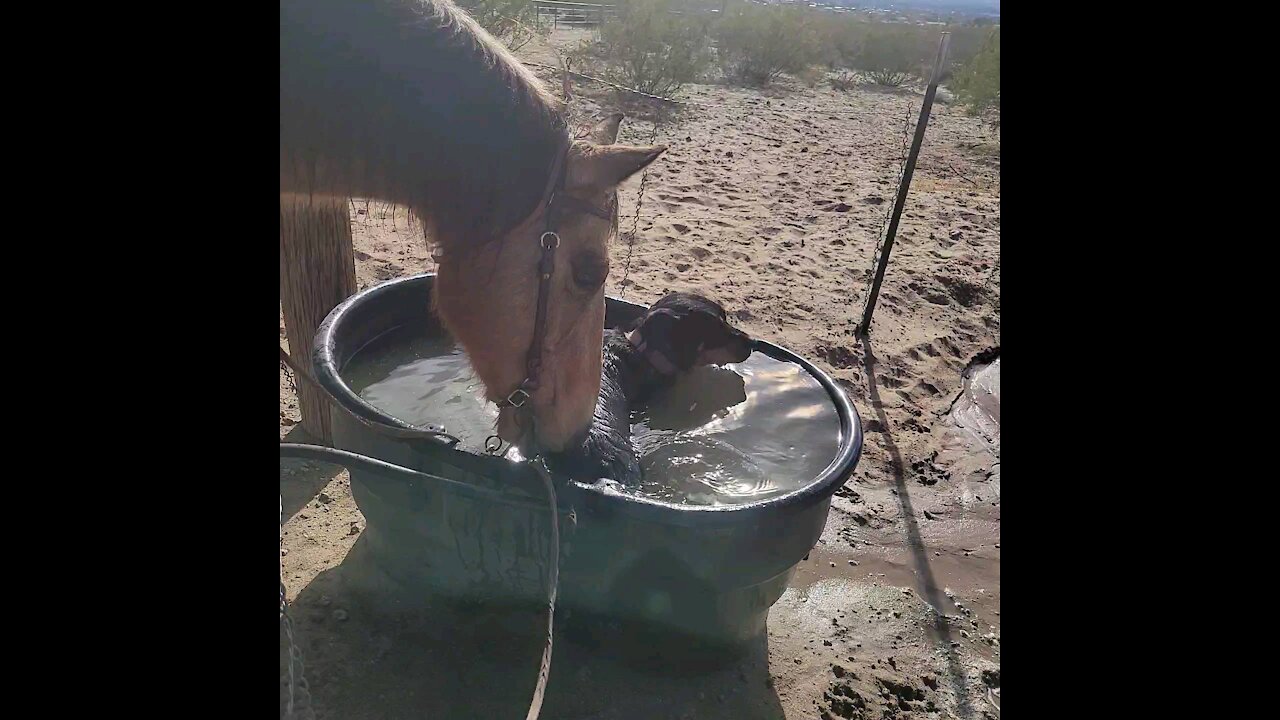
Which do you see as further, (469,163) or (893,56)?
(893,56)

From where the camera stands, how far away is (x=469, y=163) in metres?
1.96

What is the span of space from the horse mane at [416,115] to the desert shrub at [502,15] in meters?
8.20

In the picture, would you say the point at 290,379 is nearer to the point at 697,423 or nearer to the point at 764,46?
the point at 697,423

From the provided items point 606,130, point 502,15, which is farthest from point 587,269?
point 502,15

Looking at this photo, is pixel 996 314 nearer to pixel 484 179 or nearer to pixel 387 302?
pixel 387 302

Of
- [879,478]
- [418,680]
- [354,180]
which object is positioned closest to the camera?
[354,180]

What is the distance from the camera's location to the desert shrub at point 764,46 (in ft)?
53.2

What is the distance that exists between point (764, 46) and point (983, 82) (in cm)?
553

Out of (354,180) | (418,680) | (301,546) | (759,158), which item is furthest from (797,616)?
(759,158)

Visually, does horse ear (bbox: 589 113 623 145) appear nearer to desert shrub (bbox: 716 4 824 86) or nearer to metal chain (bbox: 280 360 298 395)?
metal chain (bbox: 280 360 298 395)

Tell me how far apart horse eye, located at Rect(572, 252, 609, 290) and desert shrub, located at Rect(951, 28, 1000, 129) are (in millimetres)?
12542

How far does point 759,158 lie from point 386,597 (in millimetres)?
7794

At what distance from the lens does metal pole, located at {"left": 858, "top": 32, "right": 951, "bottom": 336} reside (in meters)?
4.46

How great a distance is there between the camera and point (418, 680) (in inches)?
96.7
